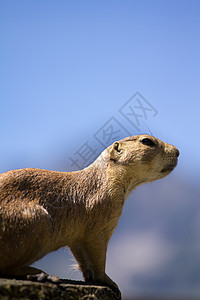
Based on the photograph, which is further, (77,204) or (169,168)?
(169,168)

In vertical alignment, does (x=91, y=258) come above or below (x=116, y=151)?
below

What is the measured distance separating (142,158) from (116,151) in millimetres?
377

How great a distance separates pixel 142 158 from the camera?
5.02m

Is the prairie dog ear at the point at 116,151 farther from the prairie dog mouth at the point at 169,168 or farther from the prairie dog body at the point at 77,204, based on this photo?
the prairie dog mouth at the point at 169,168

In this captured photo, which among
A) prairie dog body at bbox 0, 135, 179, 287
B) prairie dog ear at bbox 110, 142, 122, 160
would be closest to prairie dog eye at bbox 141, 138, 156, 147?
prairie dog body at bbox 0, 135, 179, 287

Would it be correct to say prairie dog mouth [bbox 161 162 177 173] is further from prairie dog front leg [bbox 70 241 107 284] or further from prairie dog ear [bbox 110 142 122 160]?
prairie dog front leg [bbox 70 241 107 284]

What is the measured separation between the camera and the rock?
3.40 metres

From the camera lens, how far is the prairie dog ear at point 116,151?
507 cm

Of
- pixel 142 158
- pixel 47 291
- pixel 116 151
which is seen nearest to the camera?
pixel 47 291

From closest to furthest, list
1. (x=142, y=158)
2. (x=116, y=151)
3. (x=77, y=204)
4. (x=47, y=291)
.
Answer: (x=47, y=291) < (x=77, y=204) < (x=142, y=158) < (x=116, y=151)

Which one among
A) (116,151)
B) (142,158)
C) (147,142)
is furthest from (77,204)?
(147,142)

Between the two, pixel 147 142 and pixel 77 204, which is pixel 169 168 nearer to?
pixel 147 142

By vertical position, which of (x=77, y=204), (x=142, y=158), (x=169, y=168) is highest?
(x=77, y=204)

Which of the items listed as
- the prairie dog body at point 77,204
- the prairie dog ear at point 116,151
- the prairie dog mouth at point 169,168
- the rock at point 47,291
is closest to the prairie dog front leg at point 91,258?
the prairie dog body at point 77,204
